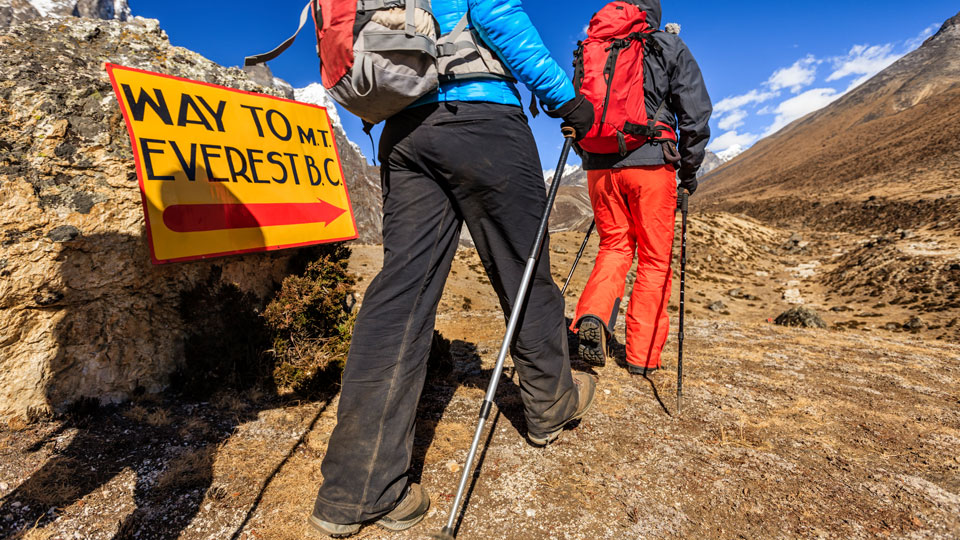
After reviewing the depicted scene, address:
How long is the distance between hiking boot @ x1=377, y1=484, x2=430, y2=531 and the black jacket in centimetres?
300

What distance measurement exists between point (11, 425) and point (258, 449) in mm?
1349

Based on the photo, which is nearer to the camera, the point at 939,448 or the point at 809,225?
the point at 939,448

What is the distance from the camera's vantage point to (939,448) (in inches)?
105

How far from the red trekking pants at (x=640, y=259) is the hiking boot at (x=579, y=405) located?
3.24ft

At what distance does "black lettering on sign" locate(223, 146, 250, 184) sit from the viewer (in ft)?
10.4

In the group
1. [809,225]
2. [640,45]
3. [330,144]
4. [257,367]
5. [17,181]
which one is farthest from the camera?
[809,225]

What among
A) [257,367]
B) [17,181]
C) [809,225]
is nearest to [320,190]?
[257,367]

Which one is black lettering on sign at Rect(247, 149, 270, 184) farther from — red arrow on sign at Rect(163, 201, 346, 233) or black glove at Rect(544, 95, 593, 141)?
black glove at Rect(544, 95, 593, 141)

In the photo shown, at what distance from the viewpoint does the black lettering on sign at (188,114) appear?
3050 mm

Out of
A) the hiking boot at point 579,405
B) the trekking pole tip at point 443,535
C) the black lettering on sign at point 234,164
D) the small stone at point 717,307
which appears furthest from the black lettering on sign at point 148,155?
the small stone at point 717,307

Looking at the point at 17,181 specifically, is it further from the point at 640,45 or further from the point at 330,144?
the point at 640,45

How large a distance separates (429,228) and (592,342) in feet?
7.03

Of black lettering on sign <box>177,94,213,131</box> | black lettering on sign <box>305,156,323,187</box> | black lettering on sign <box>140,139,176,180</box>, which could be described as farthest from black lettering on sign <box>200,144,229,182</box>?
black lettering on sign <box>305,156,323,187</box>

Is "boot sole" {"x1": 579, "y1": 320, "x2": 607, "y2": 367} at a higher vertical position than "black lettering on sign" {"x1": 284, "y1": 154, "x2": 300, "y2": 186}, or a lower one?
lower
